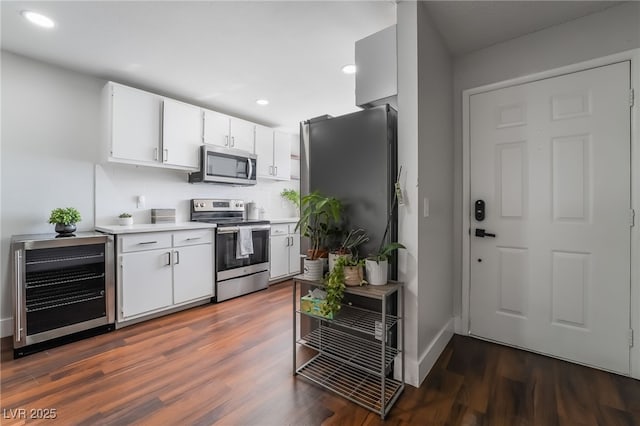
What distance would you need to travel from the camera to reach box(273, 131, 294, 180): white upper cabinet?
4499mm

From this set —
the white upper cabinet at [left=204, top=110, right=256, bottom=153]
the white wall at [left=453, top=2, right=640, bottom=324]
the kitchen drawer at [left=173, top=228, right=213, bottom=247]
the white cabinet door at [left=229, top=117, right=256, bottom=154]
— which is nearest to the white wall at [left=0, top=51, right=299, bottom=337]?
the kitchen drawer at [left=173, top=228, right=213, bottom=247]

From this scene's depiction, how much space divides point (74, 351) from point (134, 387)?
0.92m

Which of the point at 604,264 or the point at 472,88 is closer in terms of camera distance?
the point at 604,264

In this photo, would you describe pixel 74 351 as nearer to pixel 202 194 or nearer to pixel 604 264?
pixel 202 194

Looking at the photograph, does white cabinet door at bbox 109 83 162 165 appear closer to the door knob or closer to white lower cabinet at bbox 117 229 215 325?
white lower cabinet at bbox 117 229 215 325

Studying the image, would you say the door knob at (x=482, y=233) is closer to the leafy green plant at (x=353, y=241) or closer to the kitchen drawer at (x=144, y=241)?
the leafy green plant at (x=353, y=241)

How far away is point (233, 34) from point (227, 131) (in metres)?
1.68

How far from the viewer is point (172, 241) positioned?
2.99 meters

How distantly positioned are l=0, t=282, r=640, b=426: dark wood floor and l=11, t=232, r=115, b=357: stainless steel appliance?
0.14 meters

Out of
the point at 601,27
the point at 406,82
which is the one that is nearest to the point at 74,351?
the point at 406,82

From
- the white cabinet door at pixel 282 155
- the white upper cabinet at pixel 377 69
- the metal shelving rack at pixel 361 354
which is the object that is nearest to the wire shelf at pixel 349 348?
the metal shelving rack at pixel 361 354

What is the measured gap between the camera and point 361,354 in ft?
6.37

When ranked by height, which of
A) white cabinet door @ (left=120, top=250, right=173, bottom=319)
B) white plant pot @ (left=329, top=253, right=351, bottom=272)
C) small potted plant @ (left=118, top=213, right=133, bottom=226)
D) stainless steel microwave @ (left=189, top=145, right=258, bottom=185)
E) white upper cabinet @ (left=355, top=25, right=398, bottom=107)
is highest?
white upper cabinet @ (left=355, top=25, right=398, bottom=107)

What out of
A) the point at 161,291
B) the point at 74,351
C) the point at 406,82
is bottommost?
the point at 74,351
